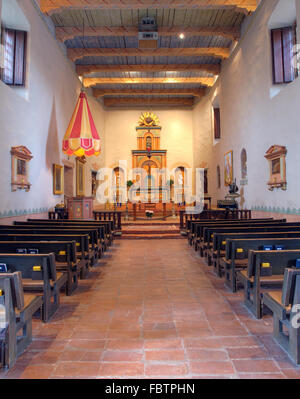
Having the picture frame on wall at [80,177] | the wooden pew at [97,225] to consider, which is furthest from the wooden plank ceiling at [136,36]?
the wooden pew at [97,225]

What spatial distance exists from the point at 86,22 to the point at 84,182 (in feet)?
19.9

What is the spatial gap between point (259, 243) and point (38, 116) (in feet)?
22.6

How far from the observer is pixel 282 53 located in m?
6.96

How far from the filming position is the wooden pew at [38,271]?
267cm

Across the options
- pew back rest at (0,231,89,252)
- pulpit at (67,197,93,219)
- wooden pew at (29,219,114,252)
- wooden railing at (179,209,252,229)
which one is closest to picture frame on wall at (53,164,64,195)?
pulpit at (67,197,93,219)

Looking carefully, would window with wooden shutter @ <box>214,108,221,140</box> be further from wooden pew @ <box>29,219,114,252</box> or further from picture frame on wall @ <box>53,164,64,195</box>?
wooden pew @ <box>29,219,114,252</box>

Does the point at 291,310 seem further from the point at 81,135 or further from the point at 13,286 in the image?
the point at 81,135

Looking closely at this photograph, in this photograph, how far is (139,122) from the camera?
645 inches

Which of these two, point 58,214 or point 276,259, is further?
point 58,214

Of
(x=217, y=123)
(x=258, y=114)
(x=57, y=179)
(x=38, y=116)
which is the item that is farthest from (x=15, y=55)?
(x=217, y=123)

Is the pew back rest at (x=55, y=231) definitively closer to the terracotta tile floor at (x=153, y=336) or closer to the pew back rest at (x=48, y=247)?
the terracotta tile floor at (x=153, y=336)

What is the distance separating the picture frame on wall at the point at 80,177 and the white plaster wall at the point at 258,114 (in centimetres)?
586

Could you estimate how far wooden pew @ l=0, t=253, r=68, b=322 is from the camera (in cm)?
267
